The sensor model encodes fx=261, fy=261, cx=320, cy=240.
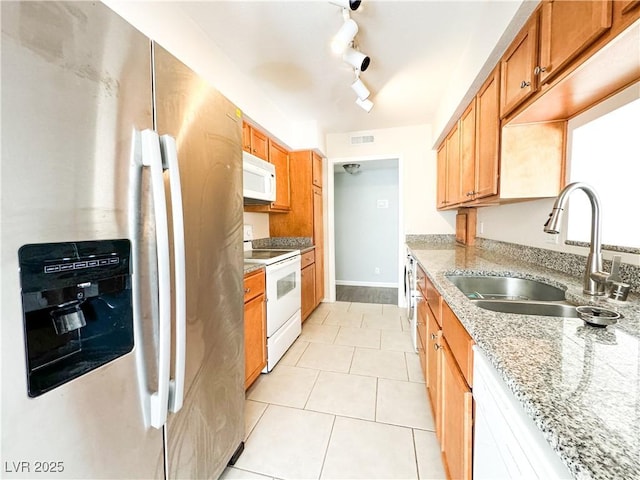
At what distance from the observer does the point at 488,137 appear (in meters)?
1.71

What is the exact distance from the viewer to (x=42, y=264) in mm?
543

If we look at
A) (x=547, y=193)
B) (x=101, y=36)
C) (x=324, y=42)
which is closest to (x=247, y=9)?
(x=324, y=42)

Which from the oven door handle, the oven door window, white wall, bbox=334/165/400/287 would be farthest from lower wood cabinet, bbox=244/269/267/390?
white wall, bbox=334/165/400/287

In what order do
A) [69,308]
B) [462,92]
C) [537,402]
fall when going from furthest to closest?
1. [462,92]
2. [69,308]
3. [537,402]

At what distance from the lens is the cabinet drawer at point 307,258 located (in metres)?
3.02

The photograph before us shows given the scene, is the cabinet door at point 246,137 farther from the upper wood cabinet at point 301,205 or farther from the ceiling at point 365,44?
the upper wood cabinet at point 301,205

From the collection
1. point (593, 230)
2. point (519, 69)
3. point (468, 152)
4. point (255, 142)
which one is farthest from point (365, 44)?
point (593, 230)

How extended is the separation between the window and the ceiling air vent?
250 centimetres

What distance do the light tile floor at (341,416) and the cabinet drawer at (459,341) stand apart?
0.71 meters

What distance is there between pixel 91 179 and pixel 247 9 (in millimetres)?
1553

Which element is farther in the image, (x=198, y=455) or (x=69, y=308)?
(x=198, y=455)

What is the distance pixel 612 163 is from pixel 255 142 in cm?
247

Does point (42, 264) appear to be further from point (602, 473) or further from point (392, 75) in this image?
point (392, 75)

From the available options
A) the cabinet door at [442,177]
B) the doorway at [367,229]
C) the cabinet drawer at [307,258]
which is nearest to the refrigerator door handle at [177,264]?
the cabinet drawer at [307,258]
